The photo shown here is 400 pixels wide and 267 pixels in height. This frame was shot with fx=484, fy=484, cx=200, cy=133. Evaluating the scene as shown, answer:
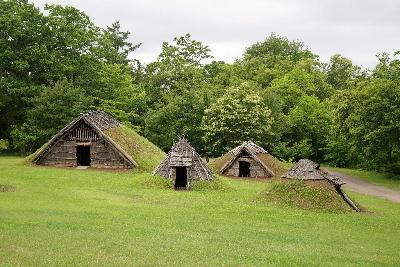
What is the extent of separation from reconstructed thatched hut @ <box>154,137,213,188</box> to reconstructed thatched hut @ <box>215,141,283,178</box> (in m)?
9.19

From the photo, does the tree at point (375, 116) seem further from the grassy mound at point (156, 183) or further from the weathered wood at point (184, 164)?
the grassy mound at point (156, 183)

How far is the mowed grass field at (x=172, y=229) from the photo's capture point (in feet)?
53.7

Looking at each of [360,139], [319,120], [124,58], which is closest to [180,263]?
[360,139]

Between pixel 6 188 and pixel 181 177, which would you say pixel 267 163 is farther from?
pixel 6 188

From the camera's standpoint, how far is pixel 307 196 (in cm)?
2922

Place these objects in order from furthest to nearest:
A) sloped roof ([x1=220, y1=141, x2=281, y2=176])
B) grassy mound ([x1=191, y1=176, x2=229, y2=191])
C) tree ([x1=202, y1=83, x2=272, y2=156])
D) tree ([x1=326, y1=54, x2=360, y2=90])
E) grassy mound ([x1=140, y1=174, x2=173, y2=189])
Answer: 1. tree ([x1=326, y1=54, x2=360, y2=90])
2. tree ([x1=202, y1=83, x2=272, y2=156])
3. sloped roof ([x1=220, y1=141, x2=281, y2=176])
4. grassy mound ([x1=191, y1=176, x2=229, y2=191])
5. grassy mound ([x1=140, y1=174, x2=173, y2=189])

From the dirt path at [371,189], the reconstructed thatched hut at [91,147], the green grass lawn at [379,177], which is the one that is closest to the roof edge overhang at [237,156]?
the reconstructed thatched hut at [91,147]

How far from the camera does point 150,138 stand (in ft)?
187

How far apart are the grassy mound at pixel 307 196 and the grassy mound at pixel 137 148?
46.5 feet

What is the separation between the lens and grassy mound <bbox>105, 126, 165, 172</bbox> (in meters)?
42.0

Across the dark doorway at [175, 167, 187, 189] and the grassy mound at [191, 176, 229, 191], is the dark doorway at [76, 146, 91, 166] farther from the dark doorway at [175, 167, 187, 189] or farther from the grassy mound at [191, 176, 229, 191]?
the grassy mound at [191, 176, 229, 191]

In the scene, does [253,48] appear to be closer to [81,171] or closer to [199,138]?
[199,138]

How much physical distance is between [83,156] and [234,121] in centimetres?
1638

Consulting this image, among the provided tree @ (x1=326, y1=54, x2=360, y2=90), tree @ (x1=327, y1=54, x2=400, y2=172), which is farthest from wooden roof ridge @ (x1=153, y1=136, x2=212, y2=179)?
tree @ (x1=326, y1=54, x2=360, y2=90)
